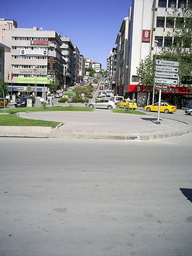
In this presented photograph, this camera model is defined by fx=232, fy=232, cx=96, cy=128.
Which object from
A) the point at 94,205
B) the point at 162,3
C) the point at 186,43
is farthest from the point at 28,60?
the point at 94,205

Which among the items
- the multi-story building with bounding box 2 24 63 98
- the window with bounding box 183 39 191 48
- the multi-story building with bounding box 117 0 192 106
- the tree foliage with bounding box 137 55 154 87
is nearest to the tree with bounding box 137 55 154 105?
the tree foliage with bounding box 137 55 154 87

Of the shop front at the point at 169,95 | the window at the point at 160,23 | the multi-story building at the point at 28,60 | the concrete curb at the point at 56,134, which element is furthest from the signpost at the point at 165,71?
the multi-story building at the point at 28,60

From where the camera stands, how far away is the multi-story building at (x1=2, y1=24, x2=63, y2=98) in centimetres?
7044

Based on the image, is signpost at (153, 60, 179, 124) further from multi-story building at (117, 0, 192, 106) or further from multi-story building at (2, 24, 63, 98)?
multi-story building at (2, 24, 63, 98)

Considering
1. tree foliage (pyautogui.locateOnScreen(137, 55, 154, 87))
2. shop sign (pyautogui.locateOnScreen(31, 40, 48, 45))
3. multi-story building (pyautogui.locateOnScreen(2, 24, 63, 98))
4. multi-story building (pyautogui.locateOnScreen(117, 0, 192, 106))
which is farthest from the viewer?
shop sign (pyautogui.locateOnScreen(31, 40, 48, 45))

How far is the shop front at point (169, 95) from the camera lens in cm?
4512

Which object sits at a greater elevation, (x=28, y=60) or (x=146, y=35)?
(x=146, y=35)

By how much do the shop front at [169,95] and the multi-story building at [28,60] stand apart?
3079cm

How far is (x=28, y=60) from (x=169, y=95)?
1782 inches

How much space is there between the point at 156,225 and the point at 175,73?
584 inches

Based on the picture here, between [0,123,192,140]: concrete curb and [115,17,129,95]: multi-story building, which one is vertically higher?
[115,17,129,95]: multi-story building

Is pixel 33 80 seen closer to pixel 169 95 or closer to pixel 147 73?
pixel 147 73

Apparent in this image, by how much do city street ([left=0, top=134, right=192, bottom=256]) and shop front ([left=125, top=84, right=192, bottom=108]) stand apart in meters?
40.2

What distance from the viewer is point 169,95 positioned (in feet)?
156
